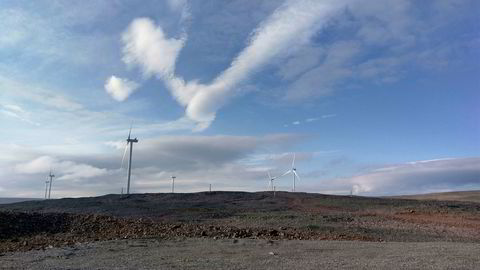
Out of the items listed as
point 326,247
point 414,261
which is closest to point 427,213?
point 326,247

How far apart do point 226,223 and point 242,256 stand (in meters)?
14.6

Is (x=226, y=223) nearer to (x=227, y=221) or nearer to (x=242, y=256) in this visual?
(x=227, y=221)

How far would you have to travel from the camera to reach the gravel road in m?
16.1

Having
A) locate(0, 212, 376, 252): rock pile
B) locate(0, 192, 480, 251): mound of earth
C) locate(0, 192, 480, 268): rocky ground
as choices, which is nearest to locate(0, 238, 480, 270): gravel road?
locate(0, 192, 480, 268): rocky ground

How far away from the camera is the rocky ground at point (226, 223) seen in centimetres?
2555

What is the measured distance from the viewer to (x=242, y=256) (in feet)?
60.0

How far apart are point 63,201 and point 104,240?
98.5 feet

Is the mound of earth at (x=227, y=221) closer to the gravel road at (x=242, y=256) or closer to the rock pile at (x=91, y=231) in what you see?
the rock pile at (x=91, y=231)

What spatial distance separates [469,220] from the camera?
3662 centimetres

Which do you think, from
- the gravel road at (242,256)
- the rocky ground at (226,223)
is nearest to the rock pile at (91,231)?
the rocky ground at (226,223)

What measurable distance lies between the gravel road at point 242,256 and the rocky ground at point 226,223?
1.67m

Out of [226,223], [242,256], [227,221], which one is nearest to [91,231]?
[226,223]

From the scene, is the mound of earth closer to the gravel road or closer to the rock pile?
the rock pile

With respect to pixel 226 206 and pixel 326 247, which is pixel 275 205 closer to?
pixel 226 206
